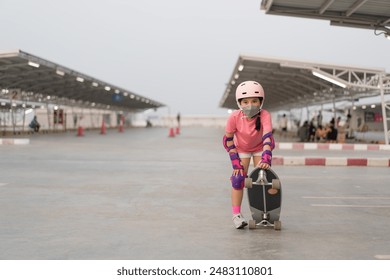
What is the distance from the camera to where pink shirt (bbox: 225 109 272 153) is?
5664mm

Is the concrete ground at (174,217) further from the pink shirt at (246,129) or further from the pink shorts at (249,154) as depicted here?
the pink shirt at (246,129)

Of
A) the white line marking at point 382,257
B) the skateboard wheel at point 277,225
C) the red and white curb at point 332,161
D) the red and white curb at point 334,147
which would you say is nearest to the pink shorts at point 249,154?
the skateboard wheel at point 277,225

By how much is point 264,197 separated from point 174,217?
1306 millimetres

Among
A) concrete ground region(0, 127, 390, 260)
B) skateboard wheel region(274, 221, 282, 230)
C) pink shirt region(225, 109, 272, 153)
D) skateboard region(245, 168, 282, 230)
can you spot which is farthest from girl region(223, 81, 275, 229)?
concrete ground region(0, 127, 390, 260)

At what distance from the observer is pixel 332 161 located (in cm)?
1430

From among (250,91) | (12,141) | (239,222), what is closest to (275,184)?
(239,222)

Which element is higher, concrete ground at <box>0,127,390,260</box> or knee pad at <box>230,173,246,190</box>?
knee pad at <box>230,173,246,190</box>

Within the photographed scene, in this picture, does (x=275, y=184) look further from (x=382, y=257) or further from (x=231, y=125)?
(x=382, y=257)

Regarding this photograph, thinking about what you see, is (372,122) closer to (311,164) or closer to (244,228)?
(311,164)

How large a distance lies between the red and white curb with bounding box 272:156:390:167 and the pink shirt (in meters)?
8.67

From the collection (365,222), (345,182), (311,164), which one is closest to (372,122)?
(311,164)

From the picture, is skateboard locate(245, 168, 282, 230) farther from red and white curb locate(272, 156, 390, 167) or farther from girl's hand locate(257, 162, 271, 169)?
red and white curb locate(272, 156, 390, 167)
